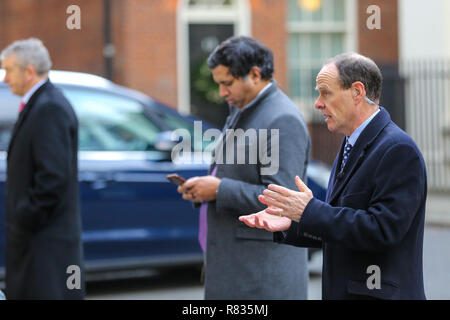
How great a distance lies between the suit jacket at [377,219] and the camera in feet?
8.60

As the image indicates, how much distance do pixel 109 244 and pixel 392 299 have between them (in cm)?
441

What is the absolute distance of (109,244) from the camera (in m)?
6.80

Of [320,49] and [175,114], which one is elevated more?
[320,49]

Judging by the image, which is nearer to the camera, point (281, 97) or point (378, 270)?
point (378, 270)

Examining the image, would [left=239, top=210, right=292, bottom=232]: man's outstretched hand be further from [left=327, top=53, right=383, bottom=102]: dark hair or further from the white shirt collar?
the white shirt collar

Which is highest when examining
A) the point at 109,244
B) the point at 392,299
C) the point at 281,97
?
the point at 281,97

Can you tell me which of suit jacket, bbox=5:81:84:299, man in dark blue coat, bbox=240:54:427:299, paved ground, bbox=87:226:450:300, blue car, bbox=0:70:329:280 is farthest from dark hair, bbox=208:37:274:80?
paved ground, bbox=87:226:450:300

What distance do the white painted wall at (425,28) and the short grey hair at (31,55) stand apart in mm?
11199

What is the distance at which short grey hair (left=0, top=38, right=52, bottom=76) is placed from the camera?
14.9 feet

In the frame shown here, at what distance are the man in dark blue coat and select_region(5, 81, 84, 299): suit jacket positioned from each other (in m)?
1.76

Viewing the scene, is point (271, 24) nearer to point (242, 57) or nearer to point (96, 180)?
point (96, 180)
